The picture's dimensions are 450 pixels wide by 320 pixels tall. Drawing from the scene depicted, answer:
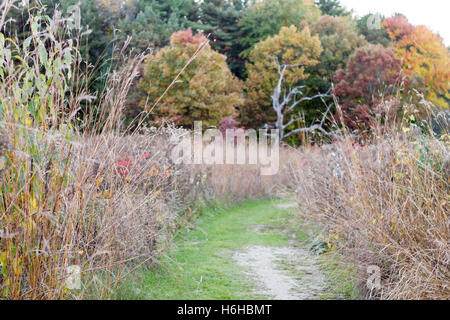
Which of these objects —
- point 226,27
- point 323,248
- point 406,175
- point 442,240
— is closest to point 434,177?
point 406,175

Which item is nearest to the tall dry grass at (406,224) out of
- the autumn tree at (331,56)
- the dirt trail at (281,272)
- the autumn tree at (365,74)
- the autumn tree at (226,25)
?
the dirt trail at (281,272)

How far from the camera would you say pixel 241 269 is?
3.47 meters

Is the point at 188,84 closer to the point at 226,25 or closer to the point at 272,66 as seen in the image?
the point at 272,66

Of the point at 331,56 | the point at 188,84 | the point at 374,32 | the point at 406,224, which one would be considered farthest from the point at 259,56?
the point at 406,224

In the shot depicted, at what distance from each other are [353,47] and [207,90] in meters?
8.71

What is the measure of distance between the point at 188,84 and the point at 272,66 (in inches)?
204

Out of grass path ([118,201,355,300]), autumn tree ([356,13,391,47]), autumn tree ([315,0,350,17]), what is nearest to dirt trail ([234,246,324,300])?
grass path ([118,201,355,300])

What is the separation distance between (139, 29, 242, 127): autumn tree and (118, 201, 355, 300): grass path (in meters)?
10.3

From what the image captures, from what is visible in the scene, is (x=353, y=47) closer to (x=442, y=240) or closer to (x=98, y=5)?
(x=98, y=5)

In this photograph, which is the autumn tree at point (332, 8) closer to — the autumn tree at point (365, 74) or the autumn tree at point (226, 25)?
the autumn tree at point (226, 25)

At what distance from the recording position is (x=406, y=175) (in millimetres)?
2809

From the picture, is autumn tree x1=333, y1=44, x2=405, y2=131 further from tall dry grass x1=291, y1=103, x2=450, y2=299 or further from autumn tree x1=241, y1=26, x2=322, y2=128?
tall dry grass x1=291, y1=103, x2=450, y2=299

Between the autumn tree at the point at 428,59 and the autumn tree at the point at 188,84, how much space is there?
7.71m

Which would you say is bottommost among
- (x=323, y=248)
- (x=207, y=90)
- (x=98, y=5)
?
(x=323, y=248)
